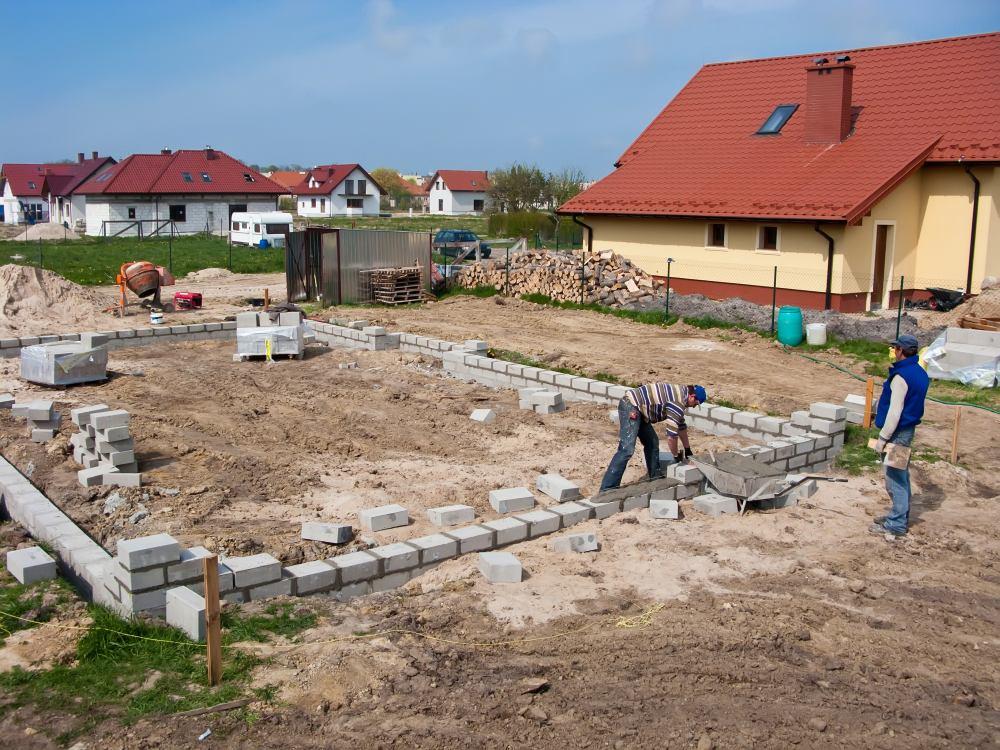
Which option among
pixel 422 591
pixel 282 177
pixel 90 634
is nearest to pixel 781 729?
pixel 422 591

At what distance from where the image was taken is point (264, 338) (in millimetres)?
14773

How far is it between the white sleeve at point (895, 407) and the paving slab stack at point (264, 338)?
978 centimetres

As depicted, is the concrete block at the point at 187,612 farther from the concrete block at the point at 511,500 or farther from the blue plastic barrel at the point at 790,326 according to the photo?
the blue plastic barrel at the point at 790,326

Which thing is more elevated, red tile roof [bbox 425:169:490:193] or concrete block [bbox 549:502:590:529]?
red tile roof [bbox 425:169:490:193]

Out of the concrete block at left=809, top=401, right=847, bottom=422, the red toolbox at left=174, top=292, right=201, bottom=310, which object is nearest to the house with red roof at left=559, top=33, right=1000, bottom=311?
the concrete block at left=809, top=401, right=847, bottom=422

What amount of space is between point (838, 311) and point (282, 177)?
9433 centimetres

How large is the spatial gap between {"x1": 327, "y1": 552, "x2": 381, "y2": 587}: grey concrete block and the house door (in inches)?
622

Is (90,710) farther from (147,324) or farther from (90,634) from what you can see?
(147,324)

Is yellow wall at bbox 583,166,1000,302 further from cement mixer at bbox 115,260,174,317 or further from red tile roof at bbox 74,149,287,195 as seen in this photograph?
red tile roof at bbox 74,149,287,195

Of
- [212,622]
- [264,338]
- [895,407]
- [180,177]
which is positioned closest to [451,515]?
[212,622]

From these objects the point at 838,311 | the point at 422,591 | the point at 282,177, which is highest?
the point at 282,177

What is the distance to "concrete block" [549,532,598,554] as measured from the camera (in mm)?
7176

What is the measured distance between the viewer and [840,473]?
9352 millimetres

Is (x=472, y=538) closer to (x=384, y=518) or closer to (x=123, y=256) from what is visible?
(x=384, y=518)
